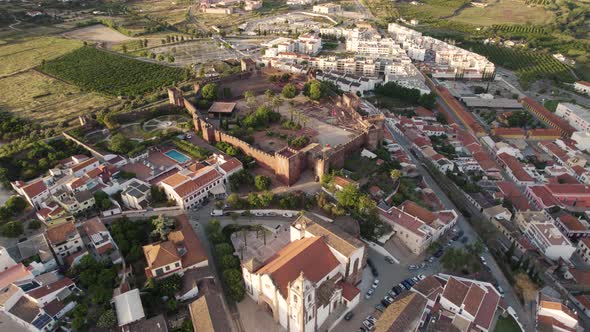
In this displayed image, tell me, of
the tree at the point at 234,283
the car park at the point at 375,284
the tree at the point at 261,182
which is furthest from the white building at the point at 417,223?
the tree at the point at 234,283

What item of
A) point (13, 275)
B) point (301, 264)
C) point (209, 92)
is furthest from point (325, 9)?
point (13, 275)

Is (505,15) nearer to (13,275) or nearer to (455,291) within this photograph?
(455,291)

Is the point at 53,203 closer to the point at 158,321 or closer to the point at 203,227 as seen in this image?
the point at 203,227

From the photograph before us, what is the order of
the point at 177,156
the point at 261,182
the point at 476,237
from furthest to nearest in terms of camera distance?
the point at 177,156 → the point at 261,182 → the point at 476,237

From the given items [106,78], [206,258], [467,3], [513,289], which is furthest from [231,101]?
[467,3]

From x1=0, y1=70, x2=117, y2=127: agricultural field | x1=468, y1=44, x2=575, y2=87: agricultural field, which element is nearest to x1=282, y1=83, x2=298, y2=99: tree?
x1=0, y1=70, x2=117, y2=127: agricultural field

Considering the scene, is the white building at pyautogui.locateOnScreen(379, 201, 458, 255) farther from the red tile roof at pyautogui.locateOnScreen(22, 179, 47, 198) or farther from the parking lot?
the red tile roof at pyautogui.locateOnScreen(22, 179, 47, 198)
